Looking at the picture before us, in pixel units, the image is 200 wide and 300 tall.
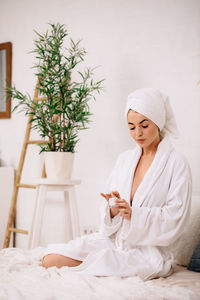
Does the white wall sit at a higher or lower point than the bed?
higher

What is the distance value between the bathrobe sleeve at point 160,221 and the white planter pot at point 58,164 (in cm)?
99

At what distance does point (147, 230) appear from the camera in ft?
5.34

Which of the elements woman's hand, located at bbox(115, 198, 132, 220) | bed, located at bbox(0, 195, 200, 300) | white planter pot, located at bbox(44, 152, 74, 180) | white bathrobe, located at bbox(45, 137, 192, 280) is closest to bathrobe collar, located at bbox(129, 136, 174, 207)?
white bathrobe, located at bbox(45, 137, 192, 280)

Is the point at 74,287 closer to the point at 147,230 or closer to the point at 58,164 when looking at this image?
the point at 147,230

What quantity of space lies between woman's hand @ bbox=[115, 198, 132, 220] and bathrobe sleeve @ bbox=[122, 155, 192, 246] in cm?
2

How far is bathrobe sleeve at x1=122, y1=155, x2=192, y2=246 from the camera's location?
1619 mm

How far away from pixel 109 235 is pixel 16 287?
0.62 m

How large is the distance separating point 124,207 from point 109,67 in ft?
5.14

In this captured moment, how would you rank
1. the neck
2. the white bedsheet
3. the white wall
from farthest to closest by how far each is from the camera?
the white wall → the neck → the white bedsheet

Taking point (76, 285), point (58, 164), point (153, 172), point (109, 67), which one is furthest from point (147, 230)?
point (109, 67)

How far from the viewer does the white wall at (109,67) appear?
7.92ft

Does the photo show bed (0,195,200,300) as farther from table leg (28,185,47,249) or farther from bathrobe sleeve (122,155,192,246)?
table leg (28,185,47,249)

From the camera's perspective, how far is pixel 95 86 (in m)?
2.87

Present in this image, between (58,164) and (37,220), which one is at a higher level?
(58,164)
